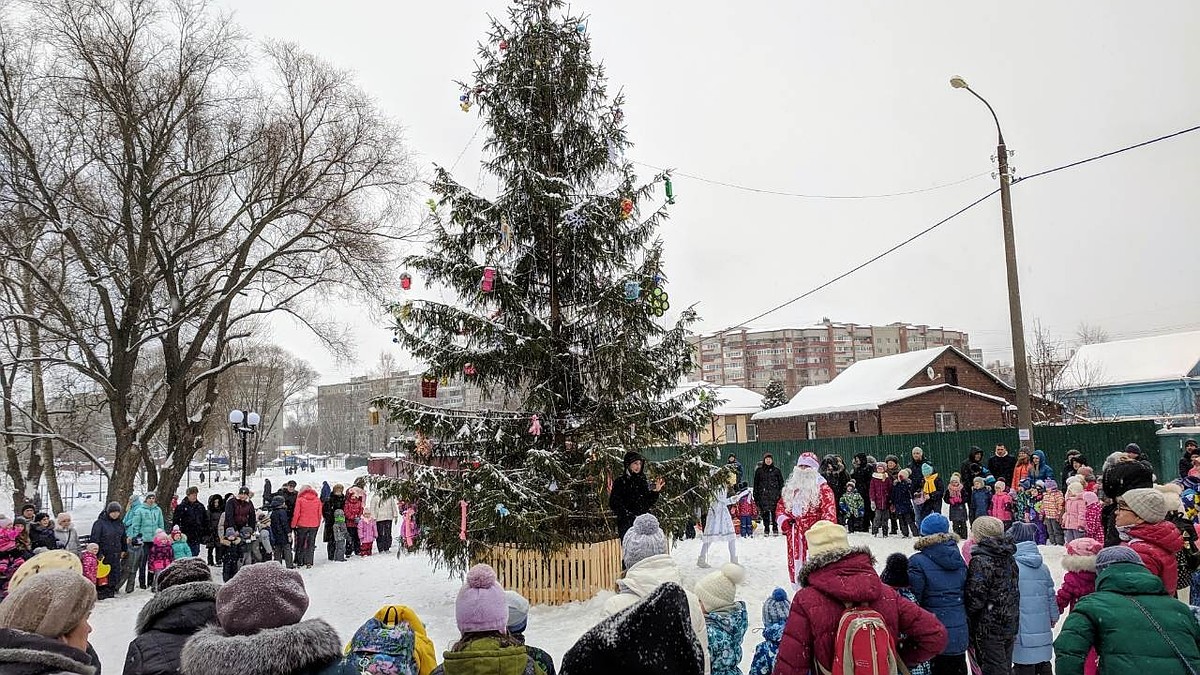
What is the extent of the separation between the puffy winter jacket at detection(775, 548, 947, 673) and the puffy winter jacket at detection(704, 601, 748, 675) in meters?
0.52

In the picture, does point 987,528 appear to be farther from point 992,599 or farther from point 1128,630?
point 1128,630

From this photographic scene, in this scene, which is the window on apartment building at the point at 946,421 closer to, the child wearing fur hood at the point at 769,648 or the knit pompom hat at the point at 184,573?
the child wearing fur hood at the point at 769,648

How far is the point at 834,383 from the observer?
44375 mm

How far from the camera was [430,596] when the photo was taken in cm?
1234

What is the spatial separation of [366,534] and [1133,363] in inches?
1882

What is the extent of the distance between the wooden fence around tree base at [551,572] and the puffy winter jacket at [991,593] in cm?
619

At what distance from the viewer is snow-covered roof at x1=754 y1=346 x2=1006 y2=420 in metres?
38.2

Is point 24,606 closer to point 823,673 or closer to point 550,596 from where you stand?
point 823,673

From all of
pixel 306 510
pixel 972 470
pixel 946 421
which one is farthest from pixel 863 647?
pixel 946 421

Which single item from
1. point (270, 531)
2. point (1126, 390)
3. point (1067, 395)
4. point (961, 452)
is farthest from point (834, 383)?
point (270, 531)

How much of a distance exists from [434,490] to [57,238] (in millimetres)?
16888

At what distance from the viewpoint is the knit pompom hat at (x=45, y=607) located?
3371 millimetres

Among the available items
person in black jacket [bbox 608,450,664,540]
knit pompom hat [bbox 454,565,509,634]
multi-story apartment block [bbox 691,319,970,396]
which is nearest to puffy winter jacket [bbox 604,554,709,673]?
knit pompom hat [bbox 454,565,509,634]

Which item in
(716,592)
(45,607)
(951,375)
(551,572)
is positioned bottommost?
(551,572)
